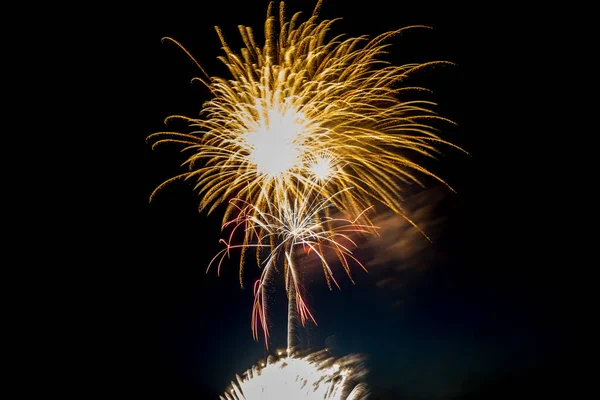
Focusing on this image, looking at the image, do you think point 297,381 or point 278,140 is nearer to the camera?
point 297,381

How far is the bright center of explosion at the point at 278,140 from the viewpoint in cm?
816

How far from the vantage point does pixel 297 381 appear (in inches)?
288

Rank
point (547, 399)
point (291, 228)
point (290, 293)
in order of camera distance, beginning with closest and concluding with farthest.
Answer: point (291, 228) → point (290, 293) → point (547, 399)

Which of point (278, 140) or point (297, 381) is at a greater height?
point (278, 140)

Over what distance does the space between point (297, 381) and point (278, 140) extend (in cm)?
388

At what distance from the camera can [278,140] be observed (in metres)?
8.21

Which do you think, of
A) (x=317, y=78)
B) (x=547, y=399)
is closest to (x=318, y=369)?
(x=317, y=78)

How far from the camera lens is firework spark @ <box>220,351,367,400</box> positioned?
7305 mm

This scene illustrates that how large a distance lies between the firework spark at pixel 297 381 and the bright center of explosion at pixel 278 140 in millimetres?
3197

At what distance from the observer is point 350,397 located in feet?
24.8

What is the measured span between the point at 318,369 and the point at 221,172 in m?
3.71

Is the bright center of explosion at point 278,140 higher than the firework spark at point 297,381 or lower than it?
higher

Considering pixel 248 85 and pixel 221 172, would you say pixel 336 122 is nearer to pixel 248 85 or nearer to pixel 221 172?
pixel 248 85

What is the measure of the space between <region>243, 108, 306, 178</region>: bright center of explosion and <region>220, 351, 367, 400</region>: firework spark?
320cm
